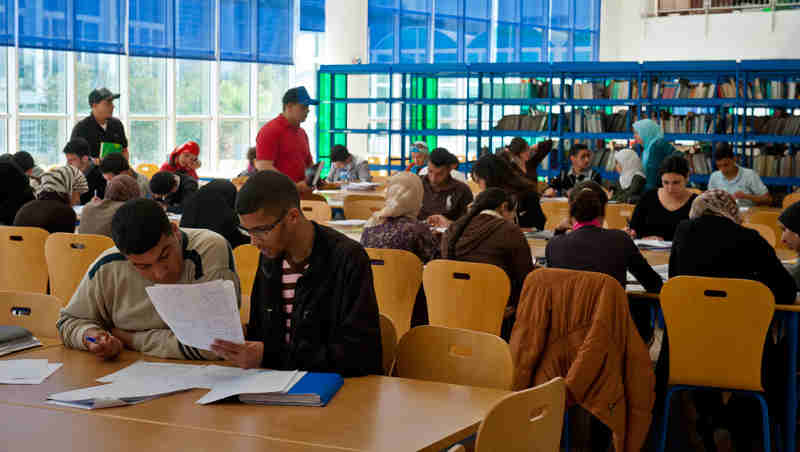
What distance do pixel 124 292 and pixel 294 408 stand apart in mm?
890

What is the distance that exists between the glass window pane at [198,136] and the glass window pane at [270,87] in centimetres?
114

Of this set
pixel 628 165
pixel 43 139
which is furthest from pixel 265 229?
pixel 43 139

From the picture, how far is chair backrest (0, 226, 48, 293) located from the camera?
16.9 ft

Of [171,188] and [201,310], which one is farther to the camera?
[171,188]

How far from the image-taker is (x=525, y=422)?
1.99 meters

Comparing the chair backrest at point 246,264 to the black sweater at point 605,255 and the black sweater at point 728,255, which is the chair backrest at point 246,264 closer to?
the black sweater at point 605,255

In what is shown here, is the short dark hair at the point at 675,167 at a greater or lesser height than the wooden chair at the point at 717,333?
greater

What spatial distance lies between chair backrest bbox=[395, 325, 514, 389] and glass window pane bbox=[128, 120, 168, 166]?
9759mm

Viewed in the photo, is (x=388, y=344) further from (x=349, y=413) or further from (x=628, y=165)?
(x=628, y=165)

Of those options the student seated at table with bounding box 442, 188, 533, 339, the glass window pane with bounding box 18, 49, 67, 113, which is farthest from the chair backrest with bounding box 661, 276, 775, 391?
the glass window pane with bounding box 18, 49, 67, 113

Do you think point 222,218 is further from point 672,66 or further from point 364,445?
point 672,66

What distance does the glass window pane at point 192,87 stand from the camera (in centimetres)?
1253

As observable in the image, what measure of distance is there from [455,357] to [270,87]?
38.9 ft

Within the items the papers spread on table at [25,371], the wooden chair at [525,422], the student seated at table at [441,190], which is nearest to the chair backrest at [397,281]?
the papers spread on table at [25,371]
